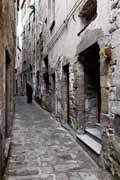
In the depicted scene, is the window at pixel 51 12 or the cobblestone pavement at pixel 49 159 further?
the window at pixel 51 12

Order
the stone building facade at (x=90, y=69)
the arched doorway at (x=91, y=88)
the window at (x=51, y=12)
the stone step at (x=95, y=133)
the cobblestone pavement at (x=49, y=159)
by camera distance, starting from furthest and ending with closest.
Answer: the window at (x=51, y=12), the arched doorway at (x=91, y=88), the stone step at (x=95, y=133), the cobblestone pavement at (x=49, y=159), the stone building facade at (x=90, y=69)

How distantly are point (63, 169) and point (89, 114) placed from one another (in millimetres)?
1851

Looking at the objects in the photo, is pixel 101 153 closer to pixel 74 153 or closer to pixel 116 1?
pixel 74 153

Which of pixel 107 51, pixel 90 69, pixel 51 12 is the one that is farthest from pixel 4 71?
pixel 51 12

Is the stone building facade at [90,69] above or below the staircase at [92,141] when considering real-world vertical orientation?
above

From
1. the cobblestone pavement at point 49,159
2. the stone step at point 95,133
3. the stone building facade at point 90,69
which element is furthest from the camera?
the stone step at point 95,133

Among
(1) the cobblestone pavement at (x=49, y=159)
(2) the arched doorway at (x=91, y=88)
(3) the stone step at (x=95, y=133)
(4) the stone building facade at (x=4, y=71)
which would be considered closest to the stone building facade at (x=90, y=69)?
(2) the arched doorway at (x=91, y=88)

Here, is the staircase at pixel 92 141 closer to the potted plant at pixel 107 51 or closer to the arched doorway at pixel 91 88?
the arched doorway at pixel 91 88

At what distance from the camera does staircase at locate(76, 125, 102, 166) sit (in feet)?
13.3

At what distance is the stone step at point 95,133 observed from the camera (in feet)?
14.8

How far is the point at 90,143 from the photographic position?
4547 millimetres

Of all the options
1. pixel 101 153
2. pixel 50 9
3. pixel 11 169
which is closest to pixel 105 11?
pixel 101 153

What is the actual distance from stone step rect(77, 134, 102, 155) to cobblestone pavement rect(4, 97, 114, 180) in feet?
0.57

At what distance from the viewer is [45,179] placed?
3.42 meters
